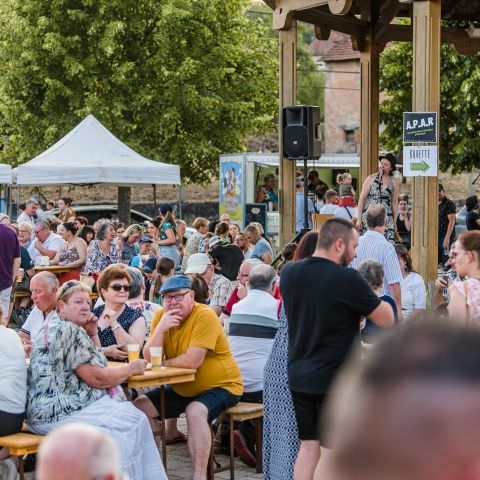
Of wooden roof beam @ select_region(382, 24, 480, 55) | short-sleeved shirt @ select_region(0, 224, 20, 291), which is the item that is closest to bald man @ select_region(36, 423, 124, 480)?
short-sleeved shirt @ select_region(0, 224, 20, 291)

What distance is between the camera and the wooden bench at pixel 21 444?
623 centimetres

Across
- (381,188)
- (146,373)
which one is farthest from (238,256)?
(146,373)

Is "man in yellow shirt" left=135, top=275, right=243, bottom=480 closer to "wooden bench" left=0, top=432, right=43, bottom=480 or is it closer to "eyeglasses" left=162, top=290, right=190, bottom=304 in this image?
"eyeglasses" left=162, top=290, right=190, bottom=304

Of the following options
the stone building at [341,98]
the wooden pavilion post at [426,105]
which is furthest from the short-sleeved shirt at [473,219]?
the stone building at [341,98]

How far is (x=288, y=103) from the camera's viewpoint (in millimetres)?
15188

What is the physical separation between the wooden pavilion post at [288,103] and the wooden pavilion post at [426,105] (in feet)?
9.37

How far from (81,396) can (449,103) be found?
24948 millimetres

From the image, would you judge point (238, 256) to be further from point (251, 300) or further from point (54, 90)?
point (54, 90)

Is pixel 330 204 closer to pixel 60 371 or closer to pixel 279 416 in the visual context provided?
pixel 279 416

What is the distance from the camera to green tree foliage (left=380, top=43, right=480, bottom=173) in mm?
29266

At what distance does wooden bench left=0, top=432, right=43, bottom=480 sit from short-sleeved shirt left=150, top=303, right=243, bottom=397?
1.20 metres

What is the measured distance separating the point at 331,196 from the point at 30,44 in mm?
17713

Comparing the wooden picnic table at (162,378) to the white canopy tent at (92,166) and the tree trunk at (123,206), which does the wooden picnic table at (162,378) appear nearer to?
the white canopy tent at (92,166)

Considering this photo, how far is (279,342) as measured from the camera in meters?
6.44
